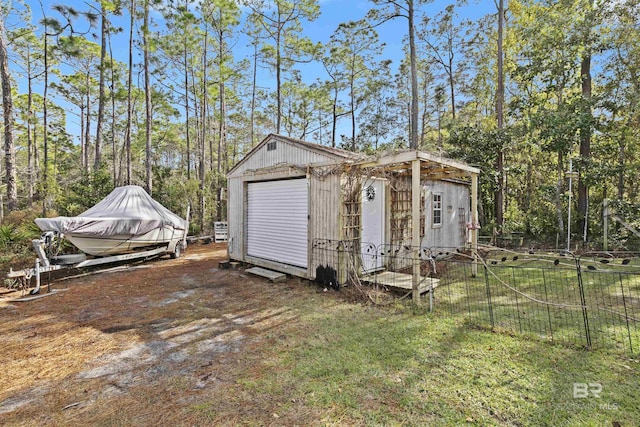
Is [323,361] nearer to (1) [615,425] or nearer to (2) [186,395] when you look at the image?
(2) [186,395]

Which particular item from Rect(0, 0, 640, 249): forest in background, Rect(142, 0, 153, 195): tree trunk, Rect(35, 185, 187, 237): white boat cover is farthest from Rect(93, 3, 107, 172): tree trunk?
Rect(35, 185, 187, 237): white boat cover

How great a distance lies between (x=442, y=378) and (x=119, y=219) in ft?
27.6

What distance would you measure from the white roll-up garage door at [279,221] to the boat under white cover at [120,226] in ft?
A: 9.91

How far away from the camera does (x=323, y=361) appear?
11.2 ft

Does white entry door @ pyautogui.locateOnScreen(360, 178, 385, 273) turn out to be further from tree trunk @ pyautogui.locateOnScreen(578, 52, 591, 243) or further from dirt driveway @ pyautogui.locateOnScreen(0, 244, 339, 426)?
tree trunk @ pyautogui.locateOnScreen(578, 52, 591, 243)

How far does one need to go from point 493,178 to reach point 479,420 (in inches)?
470

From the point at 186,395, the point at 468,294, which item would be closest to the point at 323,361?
the point at 186,395

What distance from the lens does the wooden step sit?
7.01 meters

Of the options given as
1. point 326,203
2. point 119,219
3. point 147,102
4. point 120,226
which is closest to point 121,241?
point 120,226

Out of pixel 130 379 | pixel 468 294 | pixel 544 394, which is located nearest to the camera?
pixel 544 394

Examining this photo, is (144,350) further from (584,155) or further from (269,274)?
(584,155)

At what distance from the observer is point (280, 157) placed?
24.7 feet

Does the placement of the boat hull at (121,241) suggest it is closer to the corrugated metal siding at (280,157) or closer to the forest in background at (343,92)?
the forest in background at (343,92)

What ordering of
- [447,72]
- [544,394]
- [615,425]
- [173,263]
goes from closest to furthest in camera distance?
[615,425] < [544,394] < [173,263] < [447,72]
